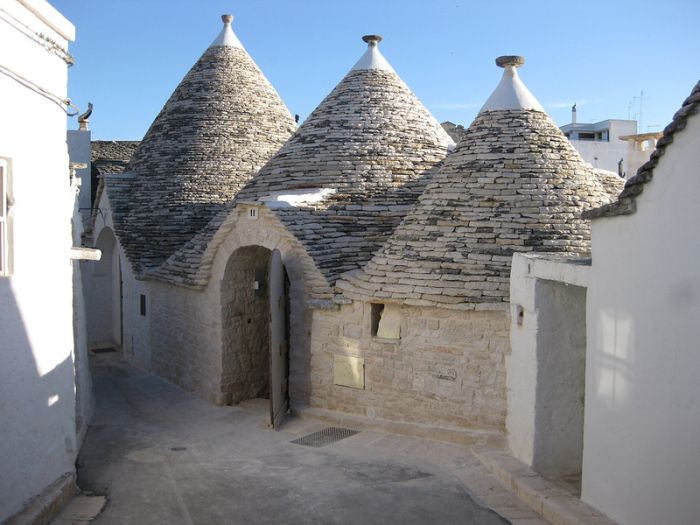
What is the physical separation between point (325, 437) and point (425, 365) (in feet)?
5.48

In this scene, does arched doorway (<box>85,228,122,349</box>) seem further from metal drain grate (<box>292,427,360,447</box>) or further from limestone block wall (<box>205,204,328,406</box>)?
metal drain grate (<box>292,427,360,447</box>)

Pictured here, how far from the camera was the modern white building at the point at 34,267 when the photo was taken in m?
5.84

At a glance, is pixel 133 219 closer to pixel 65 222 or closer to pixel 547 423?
pixel 65 222

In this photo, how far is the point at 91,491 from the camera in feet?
24.3

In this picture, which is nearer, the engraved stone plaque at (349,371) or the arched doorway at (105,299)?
the engraved stone plaque at (349,371)

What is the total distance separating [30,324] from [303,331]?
4.55 m

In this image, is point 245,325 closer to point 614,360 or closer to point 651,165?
point 614,360

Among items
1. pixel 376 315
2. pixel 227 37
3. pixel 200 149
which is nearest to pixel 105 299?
pixel 200 149

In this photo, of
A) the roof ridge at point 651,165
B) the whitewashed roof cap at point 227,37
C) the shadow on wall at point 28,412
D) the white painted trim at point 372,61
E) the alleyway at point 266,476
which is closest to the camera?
the roof ridge at point 651,165

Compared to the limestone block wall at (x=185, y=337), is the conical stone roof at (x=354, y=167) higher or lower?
higher

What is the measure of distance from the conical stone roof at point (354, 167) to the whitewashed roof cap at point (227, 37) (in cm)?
459

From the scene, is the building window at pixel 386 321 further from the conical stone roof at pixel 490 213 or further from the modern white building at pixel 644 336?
the modern white building at pixel 644 336

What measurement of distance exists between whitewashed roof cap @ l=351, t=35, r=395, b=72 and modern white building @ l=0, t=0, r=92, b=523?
7519 mm

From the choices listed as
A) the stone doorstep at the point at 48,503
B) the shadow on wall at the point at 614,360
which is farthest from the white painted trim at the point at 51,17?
the shadow on wall at the point at 614,360
